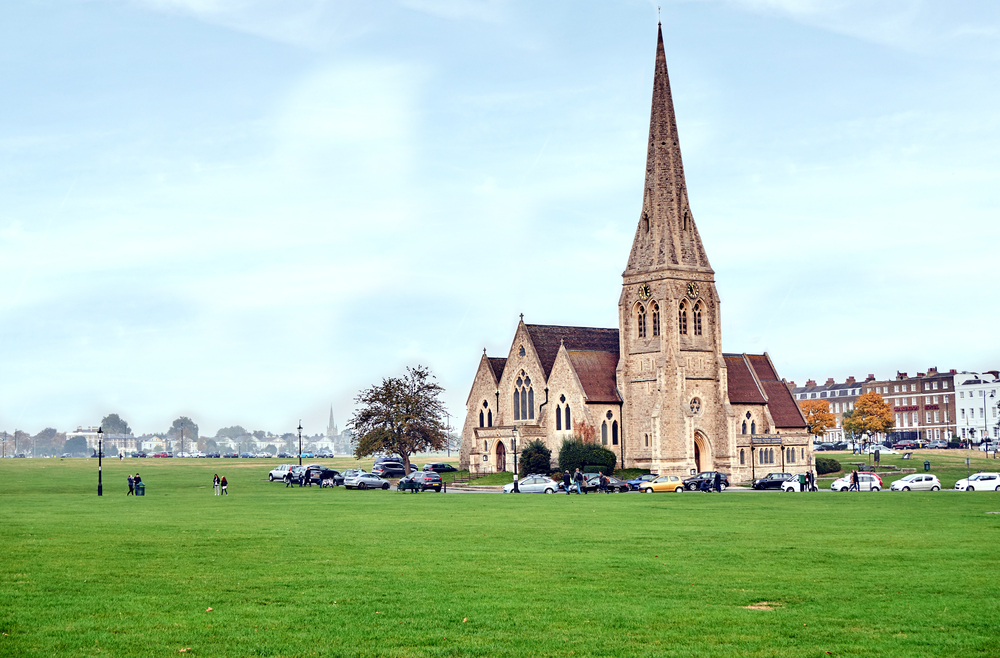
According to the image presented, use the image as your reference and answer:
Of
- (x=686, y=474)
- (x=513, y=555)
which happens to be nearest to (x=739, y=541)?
(x=513, y=555)

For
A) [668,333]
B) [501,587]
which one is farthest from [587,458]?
[501,587]

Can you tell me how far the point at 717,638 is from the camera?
15.7 m

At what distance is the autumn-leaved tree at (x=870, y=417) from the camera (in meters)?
156

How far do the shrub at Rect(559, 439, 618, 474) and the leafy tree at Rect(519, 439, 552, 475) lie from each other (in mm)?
2139

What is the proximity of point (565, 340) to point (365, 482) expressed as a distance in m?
30.3

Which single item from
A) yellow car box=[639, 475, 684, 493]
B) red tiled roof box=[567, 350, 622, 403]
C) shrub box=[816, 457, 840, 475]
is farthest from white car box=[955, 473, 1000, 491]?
red tiled roof box=[567, 350, 622, 403]

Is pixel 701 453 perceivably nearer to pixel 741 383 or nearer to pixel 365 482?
pixel 741 383

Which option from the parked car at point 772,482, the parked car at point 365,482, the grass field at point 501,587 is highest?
the grass field at point 501,587

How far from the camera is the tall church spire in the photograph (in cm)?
9281

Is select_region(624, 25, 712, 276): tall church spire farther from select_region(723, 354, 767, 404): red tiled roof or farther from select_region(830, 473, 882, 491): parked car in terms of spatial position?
select_region(830, 473, 882, 491): parked car

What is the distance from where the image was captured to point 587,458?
87.6m

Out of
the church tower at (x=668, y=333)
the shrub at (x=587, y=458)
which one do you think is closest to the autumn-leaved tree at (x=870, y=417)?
the church tower at (x=668, y=333)

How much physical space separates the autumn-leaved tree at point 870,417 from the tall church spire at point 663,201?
73746 mm

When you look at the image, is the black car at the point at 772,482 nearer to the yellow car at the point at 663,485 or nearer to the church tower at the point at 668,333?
the yellow car at the point at 663,485
